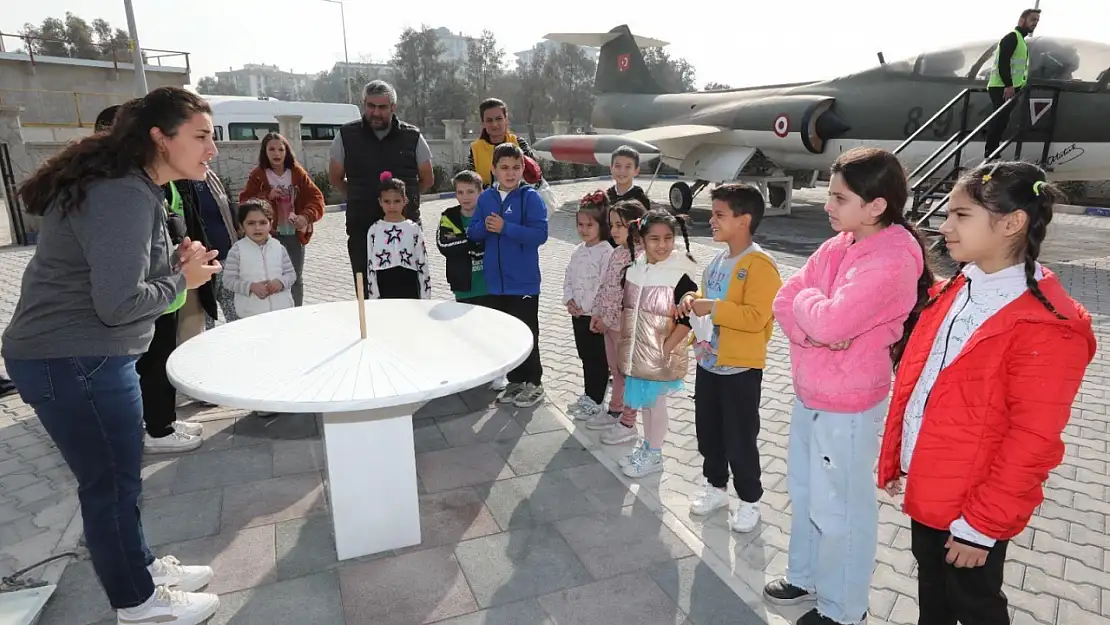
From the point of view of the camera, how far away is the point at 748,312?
2.41m

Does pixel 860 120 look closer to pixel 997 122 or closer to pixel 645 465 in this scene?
pixel 997 122

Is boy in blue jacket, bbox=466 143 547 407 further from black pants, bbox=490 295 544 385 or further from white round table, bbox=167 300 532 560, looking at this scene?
white round table, bbox=167 300 532 560

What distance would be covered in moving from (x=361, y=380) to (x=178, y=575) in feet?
3.43

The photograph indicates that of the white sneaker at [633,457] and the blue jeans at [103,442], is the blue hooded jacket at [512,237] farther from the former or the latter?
the blue jeans at [103,442]

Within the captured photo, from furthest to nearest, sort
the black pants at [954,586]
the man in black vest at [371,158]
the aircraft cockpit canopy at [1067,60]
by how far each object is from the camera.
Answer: the aircraft cockpit canopy at [1067,60], the man in black vest at [371,158], the black pants at [954,586]

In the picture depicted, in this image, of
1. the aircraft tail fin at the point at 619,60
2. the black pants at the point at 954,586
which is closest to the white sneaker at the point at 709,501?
the black pants at the point at 954,586

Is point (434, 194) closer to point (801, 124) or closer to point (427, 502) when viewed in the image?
point (801, 124)

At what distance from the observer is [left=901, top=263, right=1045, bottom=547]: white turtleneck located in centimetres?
162

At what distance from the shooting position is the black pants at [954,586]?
66.9 inches

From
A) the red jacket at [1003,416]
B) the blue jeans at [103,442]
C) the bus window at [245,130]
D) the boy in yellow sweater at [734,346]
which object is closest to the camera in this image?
the red jacket at [1003,416]

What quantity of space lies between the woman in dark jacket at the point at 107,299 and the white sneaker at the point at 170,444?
1543mm

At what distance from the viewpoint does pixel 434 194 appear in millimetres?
18031

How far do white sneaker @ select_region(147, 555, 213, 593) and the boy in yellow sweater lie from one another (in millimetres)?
2040

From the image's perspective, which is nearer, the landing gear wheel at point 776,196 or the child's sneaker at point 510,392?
the child's sneaker at point 510,392
